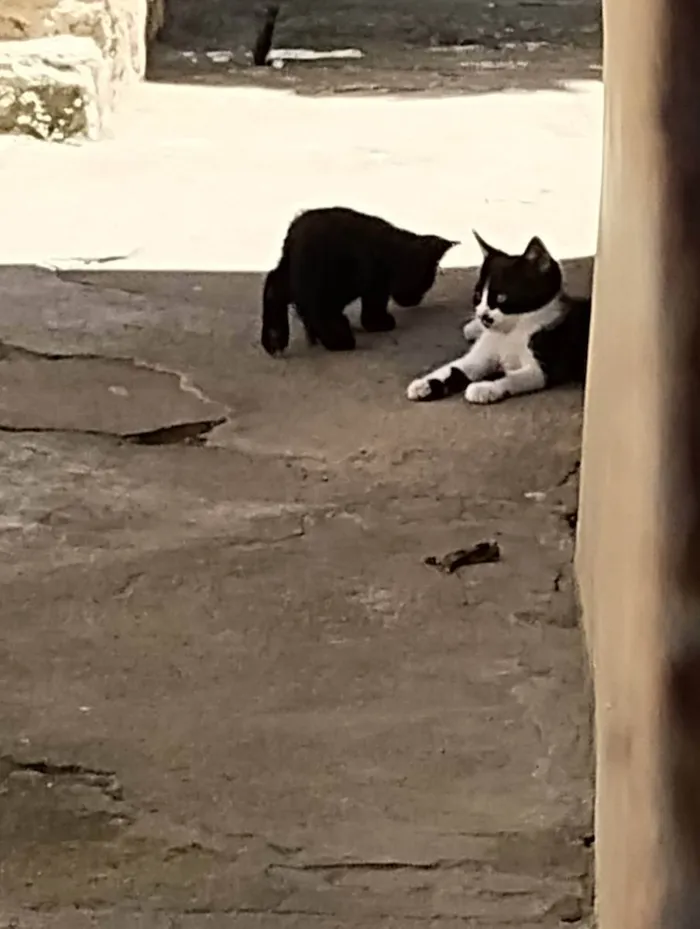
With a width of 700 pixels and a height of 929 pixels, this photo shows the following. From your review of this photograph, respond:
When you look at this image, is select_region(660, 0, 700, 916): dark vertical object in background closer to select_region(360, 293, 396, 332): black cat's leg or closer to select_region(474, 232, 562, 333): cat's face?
select_region(474, 232, 562, 333): cat's face

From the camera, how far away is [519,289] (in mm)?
2209

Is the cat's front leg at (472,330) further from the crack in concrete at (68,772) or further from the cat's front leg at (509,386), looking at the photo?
the crack in concrete at (68,772)

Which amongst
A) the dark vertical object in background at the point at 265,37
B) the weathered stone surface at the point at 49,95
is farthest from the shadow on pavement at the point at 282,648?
the dark vertical object in background at the point at 265,37

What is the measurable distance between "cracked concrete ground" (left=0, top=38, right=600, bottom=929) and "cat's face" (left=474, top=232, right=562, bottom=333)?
0.46 feet

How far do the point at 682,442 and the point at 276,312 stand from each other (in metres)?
1.53

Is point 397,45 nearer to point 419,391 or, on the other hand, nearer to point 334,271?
point 334,271

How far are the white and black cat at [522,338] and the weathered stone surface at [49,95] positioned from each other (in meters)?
1.80

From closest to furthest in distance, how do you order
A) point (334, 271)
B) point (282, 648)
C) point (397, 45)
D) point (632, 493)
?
point (632, 493)
point (282, 648)
point (334, 271)
point (397, 45)

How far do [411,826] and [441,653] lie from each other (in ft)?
0.91

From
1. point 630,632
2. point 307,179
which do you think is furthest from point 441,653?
point 307,179

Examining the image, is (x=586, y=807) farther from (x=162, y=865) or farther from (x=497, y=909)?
(x=162, y=865)

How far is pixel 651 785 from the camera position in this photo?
889mm

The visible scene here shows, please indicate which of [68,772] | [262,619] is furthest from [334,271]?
[68,772]

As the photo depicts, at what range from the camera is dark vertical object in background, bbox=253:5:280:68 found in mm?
4520
